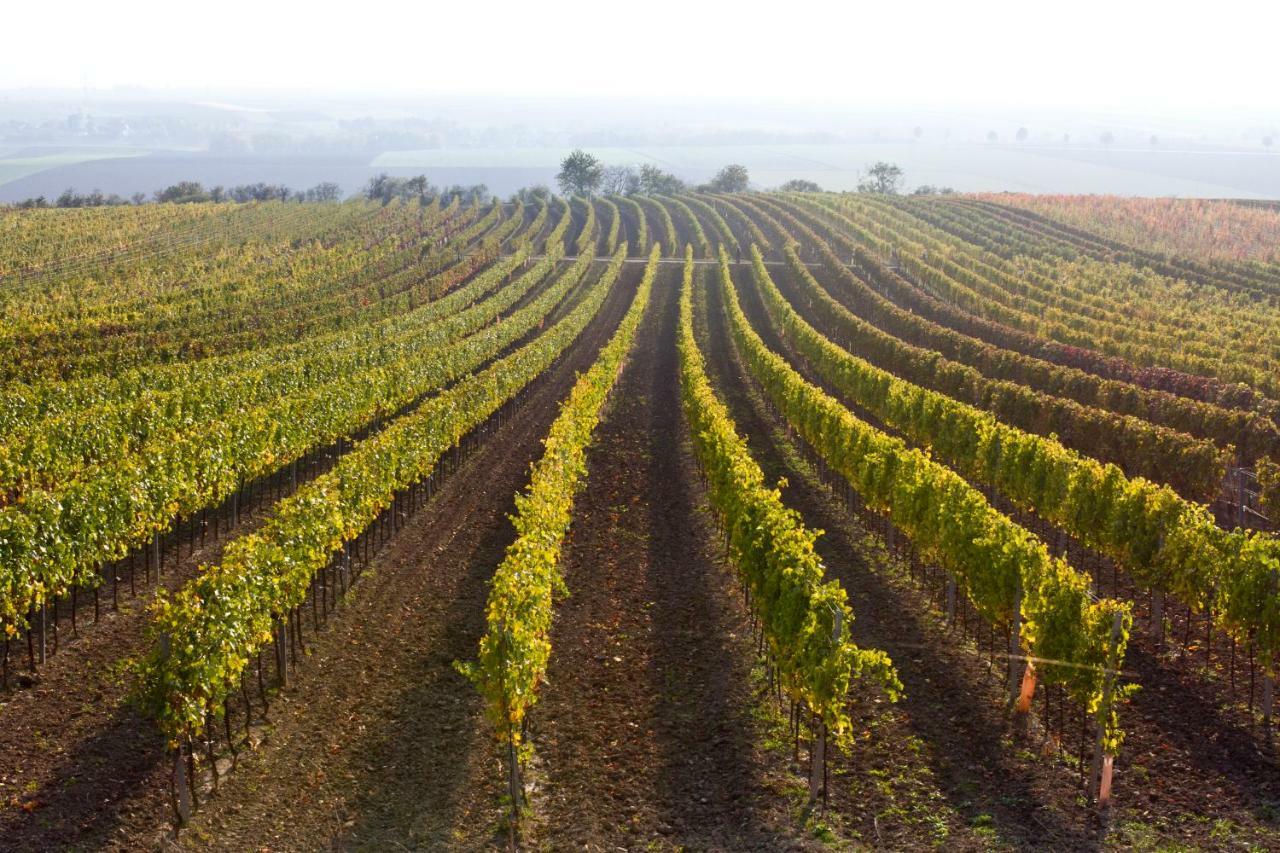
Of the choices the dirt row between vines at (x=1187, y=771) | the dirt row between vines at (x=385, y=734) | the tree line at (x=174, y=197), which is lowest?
the dirt row between vines at (x=385, y=734)

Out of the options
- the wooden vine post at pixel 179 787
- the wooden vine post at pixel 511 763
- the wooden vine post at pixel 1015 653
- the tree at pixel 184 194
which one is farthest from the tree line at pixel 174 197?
the wooden vine post at pixel 1015 653

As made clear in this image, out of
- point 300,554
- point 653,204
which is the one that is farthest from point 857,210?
point 300,554

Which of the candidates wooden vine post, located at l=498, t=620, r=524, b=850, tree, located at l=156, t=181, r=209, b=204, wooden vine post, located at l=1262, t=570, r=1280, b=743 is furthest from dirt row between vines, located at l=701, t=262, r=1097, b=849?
tree, located at l=156, t=181, r=209, b=204

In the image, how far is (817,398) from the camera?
3838 cm

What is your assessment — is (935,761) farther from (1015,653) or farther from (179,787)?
(179,787)

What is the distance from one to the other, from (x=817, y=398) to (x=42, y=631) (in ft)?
83.6

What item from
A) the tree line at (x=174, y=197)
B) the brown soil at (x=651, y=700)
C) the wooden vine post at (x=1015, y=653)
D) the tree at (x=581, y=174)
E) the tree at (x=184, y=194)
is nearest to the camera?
the brown soil at (x=651, y=700)

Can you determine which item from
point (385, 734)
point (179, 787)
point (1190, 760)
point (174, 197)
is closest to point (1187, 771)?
point (1190, 760)

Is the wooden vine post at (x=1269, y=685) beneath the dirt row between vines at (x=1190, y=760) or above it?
above

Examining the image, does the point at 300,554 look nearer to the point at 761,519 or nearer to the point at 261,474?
the point at 761,519

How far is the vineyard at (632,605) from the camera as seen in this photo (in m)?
16.6

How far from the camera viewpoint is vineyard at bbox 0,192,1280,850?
16.6 meters

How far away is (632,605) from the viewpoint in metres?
25.1

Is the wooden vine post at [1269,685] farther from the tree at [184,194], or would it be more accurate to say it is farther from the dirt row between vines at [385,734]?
the tree at [184,194]
